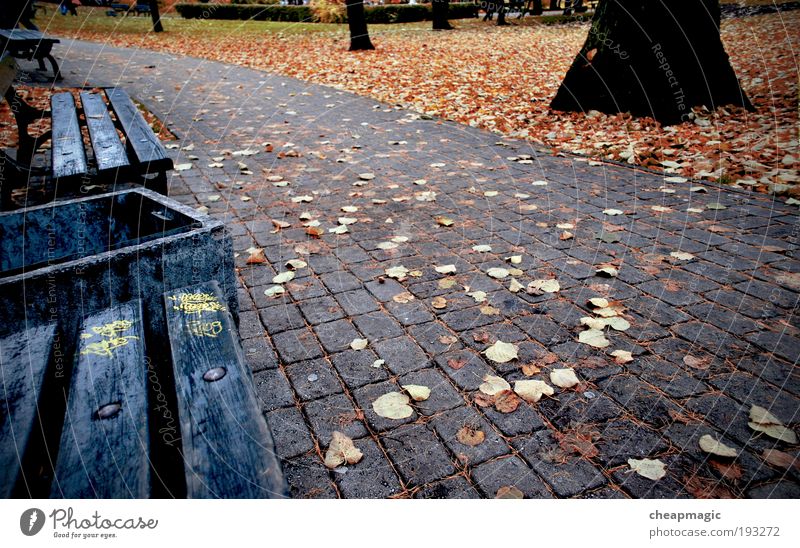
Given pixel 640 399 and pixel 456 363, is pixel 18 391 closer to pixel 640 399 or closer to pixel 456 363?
pixel 456 363

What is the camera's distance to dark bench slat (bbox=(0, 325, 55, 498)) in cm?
110

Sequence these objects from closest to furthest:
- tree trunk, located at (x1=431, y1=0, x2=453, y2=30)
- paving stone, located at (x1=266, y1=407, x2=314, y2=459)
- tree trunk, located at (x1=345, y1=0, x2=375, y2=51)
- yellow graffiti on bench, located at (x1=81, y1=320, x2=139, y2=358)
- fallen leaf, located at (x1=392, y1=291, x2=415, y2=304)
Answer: yellow graffiti on bench, located at (x1=81, y1=320, x2=139, y2=358) → paving stone, located at (x1=266, y1=407, x2=314, y2=459) → fallen leaf, located at (x1=392, y1=291, x2=415, y2=304) → tree trunk, located at (x1=345, y1=0, x2=375, y2=51) → tree trunk, located at (x1=431, y1=0, x2=453, y2=30)

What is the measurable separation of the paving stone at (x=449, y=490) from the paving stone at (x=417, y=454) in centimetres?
3

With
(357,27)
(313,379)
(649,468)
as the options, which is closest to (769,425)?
(649,468)

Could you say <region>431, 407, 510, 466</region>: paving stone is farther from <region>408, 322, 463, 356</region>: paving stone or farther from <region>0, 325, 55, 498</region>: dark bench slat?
<region>0, 325, 55, 498</region>: dark bench slat

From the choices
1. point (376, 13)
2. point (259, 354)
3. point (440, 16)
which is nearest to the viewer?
point (259, 354)

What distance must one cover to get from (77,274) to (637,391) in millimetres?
2179

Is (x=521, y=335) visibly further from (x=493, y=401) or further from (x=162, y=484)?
(x=162, y=484)

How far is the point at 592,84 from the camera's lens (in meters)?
6.50

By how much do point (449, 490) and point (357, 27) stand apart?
13999mm

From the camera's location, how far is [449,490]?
1.72 m

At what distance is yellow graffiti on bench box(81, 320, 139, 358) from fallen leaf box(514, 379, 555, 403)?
1.50m

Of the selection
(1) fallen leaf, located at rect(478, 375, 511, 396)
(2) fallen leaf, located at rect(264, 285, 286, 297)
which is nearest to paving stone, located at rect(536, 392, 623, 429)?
(1) fallen leaf, located at rect(478, 375, 511, 396)

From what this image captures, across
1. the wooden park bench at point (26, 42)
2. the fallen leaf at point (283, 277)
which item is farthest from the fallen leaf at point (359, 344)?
the wooden park bench at point (26, 42)
